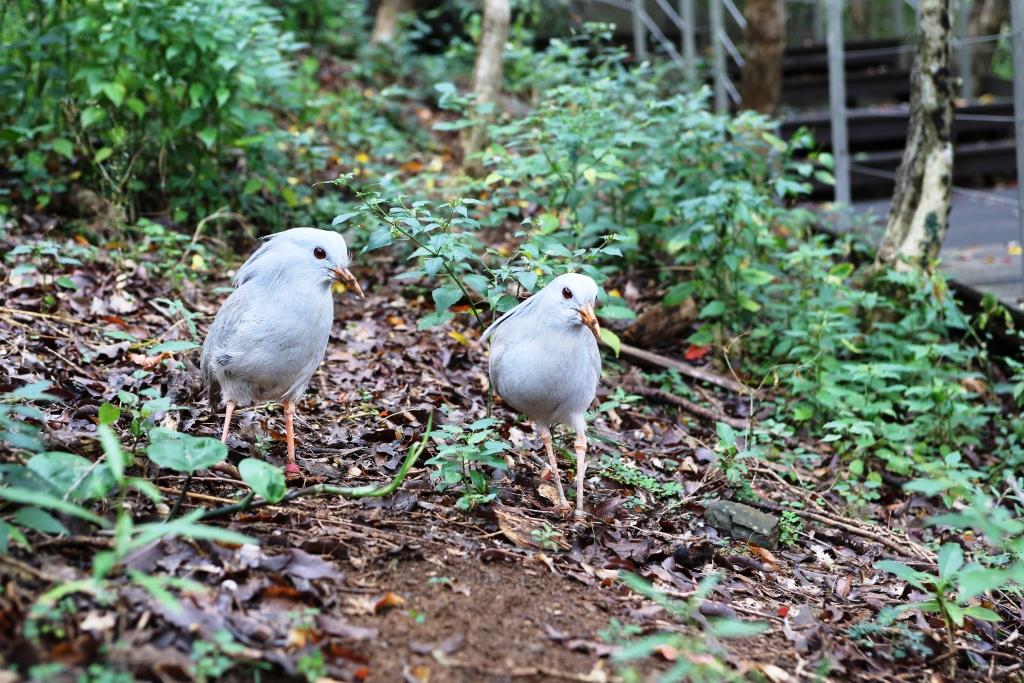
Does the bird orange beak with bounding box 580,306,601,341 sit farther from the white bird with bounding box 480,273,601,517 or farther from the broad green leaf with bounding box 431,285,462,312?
the broad green leaf with bounding box 431,285,462,312

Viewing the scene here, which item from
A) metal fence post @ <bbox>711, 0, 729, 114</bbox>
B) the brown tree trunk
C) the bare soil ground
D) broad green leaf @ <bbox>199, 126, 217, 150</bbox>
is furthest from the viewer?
the brown tree trunk

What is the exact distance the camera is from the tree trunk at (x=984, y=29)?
11.9m

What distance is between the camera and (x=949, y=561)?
3.28 m

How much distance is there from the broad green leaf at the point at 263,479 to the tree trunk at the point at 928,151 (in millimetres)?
4608

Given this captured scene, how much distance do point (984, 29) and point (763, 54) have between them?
475 centimetres

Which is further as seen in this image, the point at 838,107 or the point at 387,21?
the point at 387,21

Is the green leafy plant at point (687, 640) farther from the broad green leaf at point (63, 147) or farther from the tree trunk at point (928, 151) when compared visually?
the broad green leaf at point (63, 147)

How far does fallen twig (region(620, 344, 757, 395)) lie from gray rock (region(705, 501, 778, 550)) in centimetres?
177

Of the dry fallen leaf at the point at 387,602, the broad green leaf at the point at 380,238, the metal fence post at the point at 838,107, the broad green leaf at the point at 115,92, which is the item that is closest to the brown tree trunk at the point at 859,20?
the metal fence post at the point at 838,107

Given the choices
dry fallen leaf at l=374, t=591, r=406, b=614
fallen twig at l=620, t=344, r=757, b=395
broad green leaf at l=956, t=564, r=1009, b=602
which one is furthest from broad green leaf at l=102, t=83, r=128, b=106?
broad green leaf at l=956, t=564, r=1009, b=602

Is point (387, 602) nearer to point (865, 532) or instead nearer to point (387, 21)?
point (865, 532)

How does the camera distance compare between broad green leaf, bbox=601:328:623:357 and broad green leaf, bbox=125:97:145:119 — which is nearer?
broad green leaf, bbox=601:328:623:357

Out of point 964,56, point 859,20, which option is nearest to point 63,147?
point 964,56

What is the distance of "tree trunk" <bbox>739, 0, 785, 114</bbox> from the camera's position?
8.96 meters
